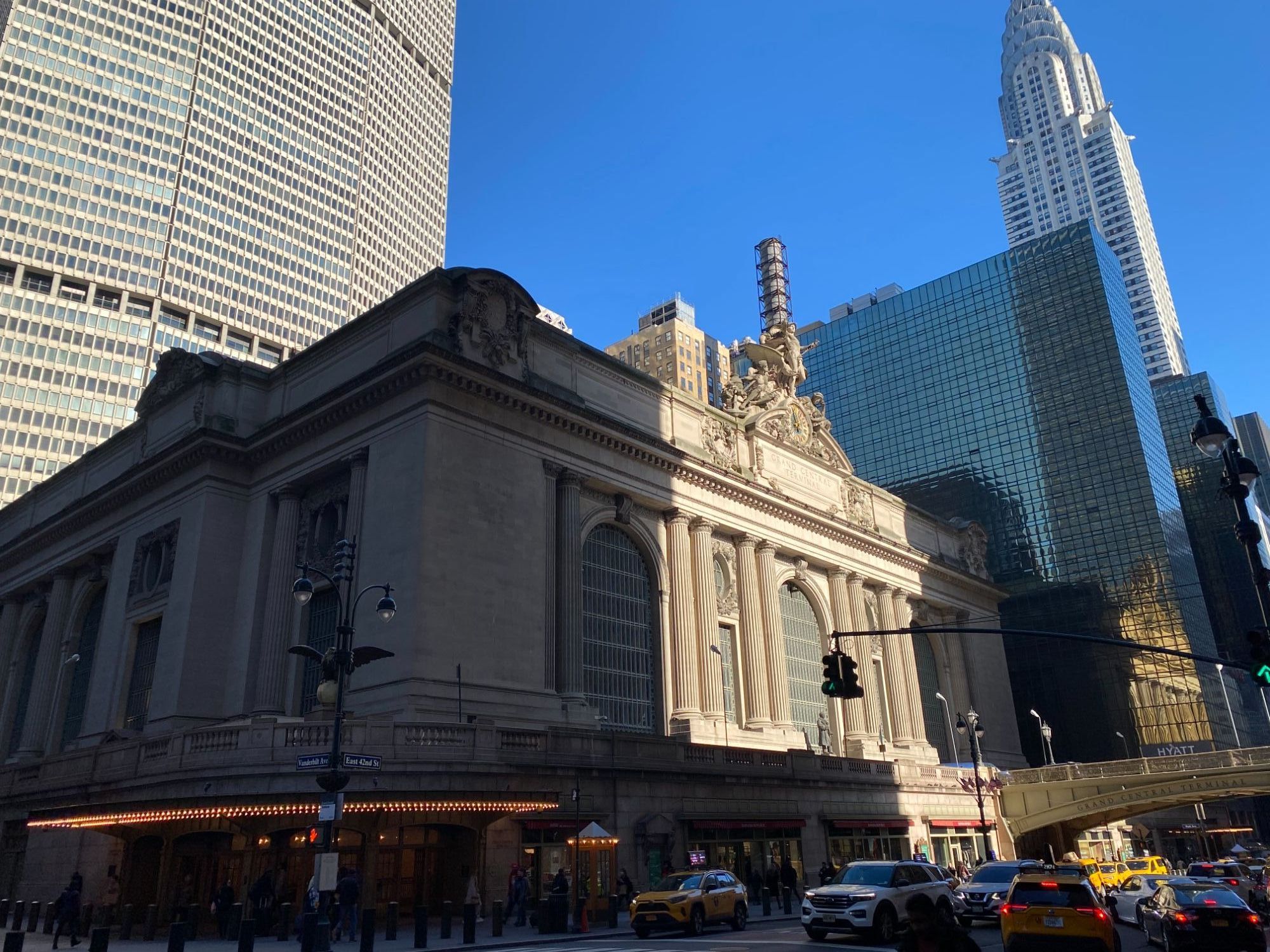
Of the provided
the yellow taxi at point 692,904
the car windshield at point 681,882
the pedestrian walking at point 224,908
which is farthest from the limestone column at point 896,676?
the pedestrian walking at point 224,908

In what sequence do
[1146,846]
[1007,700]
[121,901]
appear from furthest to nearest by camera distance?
[1146,846]
[1007,700]
[121,901]

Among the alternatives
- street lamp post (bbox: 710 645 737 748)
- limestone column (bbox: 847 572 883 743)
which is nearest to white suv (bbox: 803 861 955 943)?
street lamp post (bbox: 710 645 737 748)

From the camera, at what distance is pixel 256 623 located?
4200cm

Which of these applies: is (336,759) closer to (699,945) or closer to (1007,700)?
(699,945)

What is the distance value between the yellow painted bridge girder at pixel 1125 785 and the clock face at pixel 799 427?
75.6ft

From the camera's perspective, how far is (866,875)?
20.6 meters

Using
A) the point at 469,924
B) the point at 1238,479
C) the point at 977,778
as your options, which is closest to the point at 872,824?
the point at 977,778

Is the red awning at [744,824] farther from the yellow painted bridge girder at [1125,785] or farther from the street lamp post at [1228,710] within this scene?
the street lamp post at [1228,710]

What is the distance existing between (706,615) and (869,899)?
1151 inches

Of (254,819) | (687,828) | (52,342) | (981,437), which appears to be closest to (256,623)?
(254,819)

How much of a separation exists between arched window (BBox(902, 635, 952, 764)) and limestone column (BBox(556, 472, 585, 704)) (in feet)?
106

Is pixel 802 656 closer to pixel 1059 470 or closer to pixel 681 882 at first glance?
pixel 681 882

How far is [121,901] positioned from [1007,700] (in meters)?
63.7

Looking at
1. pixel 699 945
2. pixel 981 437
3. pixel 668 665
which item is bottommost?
pixel 699 945
